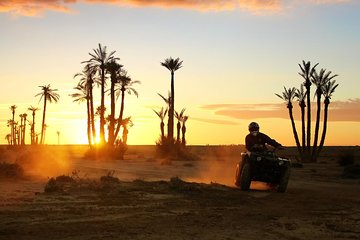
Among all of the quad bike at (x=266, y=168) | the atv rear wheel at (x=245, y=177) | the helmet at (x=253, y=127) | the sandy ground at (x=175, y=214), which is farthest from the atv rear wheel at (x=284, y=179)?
the helmet at (x=253, y=127)

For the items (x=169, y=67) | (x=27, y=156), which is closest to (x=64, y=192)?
(x=27, y=156)

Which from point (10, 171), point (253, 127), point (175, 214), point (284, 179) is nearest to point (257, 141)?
point (253, 127)

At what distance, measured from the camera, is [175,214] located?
11.0 metres

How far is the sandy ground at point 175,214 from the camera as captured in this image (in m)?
8.80

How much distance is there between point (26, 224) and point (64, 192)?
16.2ft

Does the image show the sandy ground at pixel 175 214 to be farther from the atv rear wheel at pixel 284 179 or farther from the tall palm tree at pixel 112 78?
the tall palm tree at pixel 112 78

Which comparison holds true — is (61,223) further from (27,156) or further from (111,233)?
(27,156)

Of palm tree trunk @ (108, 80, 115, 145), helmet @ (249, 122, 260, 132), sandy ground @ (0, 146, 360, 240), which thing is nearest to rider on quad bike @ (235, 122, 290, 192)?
helmet @ (249, 122, 260, 132)

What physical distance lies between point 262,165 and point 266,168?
201 mm

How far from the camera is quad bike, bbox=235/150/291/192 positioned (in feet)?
53.1

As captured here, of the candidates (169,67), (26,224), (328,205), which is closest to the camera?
(26,224)

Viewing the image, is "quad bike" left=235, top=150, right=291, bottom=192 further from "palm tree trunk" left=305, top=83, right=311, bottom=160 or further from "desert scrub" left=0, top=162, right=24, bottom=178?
"palm tree trunk" left=305, top=83, right=311, bottom=160

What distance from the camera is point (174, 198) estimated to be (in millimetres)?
13984

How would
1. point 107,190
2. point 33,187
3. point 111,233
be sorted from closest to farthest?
point 111,233 → point 107,190 → point 33,187
